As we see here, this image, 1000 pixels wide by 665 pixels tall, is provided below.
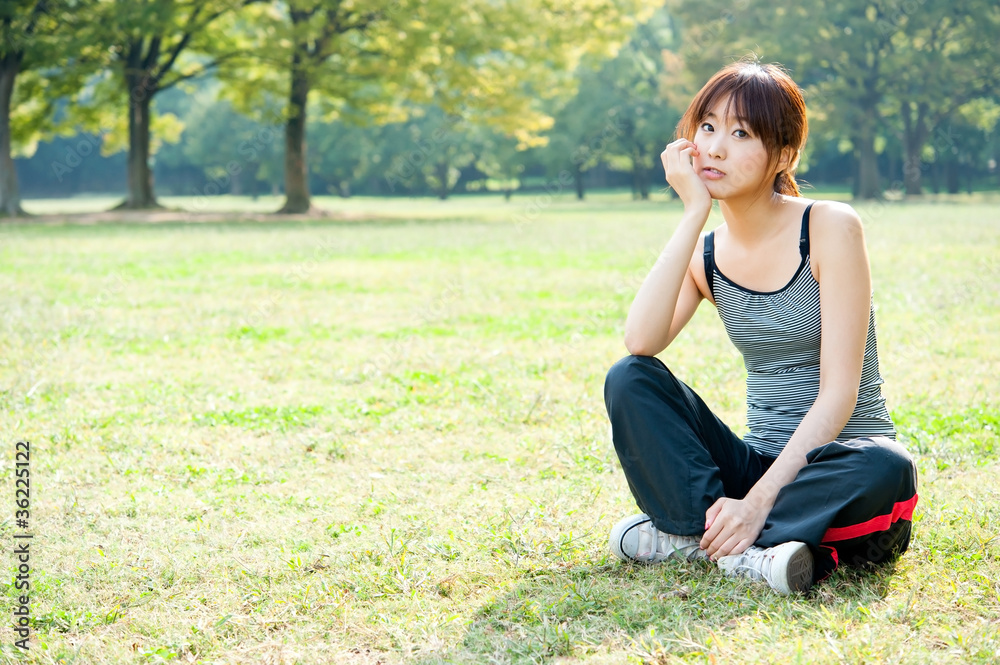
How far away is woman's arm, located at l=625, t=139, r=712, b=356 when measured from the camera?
3002mm

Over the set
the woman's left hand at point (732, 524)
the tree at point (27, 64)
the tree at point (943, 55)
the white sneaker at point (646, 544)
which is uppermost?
the tree at point (943, 55)

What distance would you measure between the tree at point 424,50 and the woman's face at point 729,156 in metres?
24.5

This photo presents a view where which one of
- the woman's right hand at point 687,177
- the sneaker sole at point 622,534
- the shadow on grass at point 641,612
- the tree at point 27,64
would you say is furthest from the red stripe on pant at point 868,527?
the tree at point 27,64

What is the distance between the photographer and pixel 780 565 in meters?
2.67

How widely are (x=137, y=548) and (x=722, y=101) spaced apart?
2578mm

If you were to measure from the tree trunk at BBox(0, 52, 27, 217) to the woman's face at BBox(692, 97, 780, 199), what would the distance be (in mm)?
27210

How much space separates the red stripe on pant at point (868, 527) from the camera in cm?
272

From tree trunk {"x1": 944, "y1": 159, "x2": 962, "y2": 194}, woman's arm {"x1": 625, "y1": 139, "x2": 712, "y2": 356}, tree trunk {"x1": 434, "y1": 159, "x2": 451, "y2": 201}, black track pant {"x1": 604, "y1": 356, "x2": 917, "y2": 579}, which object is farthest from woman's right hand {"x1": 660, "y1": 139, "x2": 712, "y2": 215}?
tree trunk {"x1": 434, "y1": 159, "x2": 451, "y2": 201}

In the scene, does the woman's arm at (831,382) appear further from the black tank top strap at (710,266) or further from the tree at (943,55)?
the tree at (943,55)

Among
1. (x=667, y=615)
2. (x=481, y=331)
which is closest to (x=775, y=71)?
(x=667, y=615)

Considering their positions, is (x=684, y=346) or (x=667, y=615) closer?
(x=667, y=615)

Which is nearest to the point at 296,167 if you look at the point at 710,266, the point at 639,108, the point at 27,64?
the point at 27,64

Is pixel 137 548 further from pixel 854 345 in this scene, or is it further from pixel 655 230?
pixel 655 230

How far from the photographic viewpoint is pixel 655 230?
20453 millimetres
